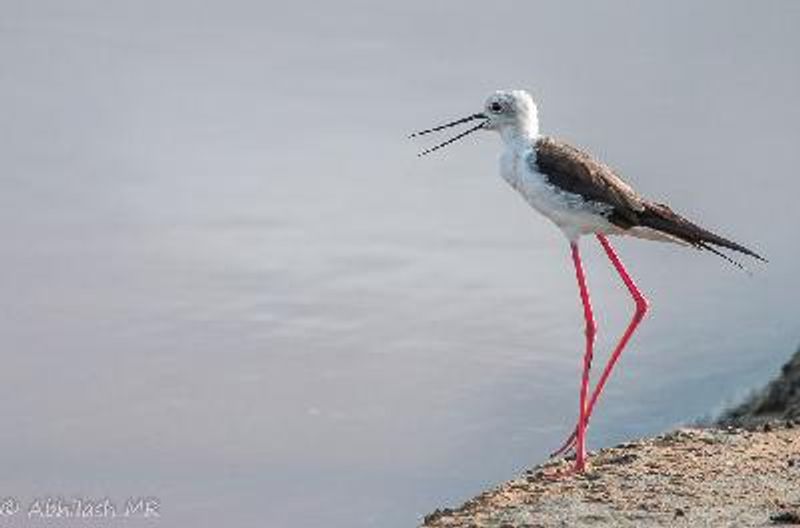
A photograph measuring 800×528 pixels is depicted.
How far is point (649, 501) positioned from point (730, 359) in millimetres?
4872

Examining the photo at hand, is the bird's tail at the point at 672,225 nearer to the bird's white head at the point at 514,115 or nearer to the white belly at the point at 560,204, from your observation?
the white belly at the point at 560,204

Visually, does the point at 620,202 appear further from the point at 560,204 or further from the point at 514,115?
the point at 514,115

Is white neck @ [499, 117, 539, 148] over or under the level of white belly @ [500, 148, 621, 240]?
over

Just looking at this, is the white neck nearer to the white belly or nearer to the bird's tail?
the white belly

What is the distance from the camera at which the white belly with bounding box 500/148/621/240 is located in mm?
8609

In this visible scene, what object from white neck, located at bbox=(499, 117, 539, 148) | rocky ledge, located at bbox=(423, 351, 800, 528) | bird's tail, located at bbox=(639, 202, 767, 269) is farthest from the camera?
white neck, located at bbox=(499, 117, 539, 148)

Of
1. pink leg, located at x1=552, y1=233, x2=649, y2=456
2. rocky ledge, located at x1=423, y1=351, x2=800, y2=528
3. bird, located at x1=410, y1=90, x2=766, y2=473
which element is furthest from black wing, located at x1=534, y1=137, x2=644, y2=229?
rocky ledge, located at x1=423, y1=351, x2=800, y2=528

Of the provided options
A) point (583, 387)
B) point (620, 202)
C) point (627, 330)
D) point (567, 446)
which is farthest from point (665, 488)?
point (620, 202)

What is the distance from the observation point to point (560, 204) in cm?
863

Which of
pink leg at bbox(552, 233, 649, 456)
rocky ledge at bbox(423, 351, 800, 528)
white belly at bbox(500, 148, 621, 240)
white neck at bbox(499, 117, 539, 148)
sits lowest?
rocky ledge at bbox(423, 351, 800, 528)

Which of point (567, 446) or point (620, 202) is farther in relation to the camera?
point (567, 446)

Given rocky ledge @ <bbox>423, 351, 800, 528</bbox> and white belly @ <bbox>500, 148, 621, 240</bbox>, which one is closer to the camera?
rocky ledge @ <bbox>423, 351, 800, 528</bbox>

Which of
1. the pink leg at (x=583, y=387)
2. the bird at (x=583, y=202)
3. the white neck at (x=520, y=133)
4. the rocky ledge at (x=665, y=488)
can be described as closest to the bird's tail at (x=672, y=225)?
the bird at (x=583, y=202)

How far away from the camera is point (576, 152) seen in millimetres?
8820
